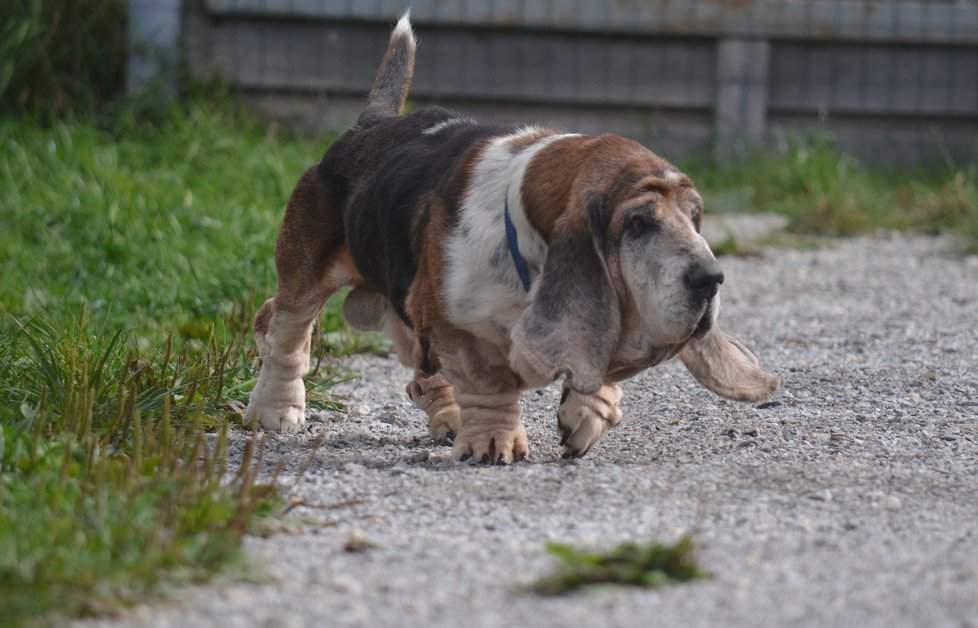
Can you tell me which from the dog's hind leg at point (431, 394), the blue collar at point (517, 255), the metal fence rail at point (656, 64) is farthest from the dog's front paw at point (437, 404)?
the metal fence rail at point (656, 64)

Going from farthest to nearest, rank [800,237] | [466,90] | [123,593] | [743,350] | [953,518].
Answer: [466,90] → [800,237] → [743,350] → [953,518] → [123,593]

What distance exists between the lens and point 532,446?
159 inches

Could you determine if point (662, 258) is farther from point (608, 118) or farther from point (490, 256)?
point (608, 118)

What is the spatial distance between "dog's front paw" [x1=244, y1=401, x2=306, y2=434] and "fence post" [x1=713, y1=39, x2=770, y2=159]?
538 cm

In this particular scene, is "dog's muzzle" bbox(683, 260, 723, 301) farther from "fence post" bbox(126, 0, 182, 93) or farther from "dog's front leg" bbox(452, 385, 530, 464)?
"fence post" bbox(126, 0, 182, 93)

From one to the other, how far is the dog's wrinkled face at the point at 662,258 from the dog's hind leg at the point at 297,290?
1.21 metres

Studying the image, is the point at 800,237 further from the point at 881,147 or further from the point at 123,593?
the point at 123,593

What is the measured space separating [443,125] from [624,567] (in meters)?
1.93

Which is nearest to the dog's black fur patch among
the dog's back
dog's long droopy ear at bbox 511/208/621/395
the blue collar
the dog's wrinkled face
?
the dog's back

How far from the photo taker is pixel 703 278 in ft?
10.7

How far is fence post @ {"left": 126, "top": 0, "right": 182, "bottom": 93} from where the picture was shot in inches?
328

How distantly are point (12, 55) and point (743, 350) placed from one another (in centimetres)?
577

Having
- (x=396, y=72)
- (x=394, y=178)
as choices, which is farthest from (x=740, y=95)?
(x=394, y=178)

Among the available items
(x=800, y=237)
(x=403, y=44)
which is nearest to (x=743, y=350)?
(x=403, y=44)
